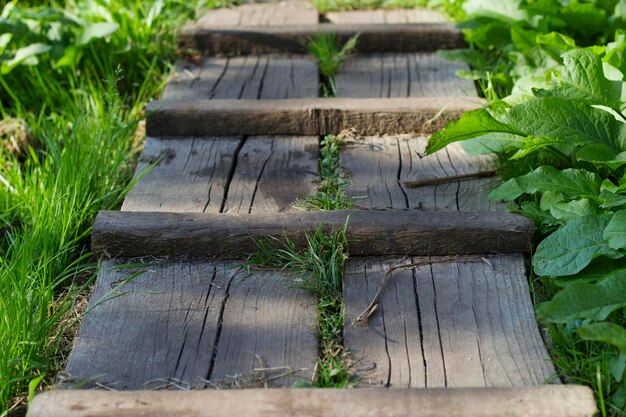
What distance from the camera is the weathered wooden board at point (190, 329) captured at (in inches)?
84.7

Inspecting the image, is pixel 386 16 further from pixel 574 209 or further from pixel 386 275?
pixel 386 275

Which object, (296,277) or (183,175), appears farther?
(183,175)

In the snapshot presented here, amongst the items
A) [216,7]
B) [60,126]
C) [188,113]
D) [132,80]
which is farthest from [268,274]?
[216,7]

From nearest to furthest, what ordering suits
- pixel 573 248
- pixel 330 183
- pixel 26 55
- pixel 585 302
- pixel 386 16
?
1. pixel 585 302
2. pixel 573 248
3. pixel 330 183
4. pixel 26 55
5. pixel 386 16

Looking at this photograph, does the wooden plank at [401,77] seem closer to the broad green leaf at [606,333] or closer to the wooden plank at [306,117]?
the wooden plank at [306,117]

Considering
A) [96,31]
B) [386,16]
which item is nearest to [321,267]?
[96,31]

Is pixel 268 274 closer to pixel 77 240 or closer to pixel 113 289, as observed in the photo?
pixel 113 289

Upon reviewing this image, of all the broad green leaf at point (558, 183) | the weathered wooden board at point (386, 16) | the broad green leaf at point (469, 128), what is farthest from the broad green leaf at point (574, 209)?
the weathered wooden board at point (386, 16)

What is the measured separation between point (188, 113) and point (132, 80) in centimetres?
82

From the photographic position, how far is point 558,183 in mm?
2631

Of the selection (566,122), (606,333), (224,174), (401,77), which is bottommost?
(401,77)

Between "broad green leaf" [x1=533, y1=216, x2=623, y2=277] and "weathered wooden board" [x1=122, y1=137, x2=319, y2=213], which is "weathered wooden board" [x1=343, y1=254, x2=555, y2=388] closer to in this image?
"broad green leaf" [x1=533, y1=216, x2=623, y2=277]

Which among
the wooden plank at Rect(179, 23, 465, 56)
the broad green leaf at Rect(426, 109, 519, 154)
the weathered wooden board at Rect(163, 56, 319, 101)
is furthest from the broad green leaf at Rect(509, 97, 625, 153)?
the wooden plank at Rect(179, 23, 465, 56)

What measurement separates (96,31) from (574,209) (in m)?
2.37
